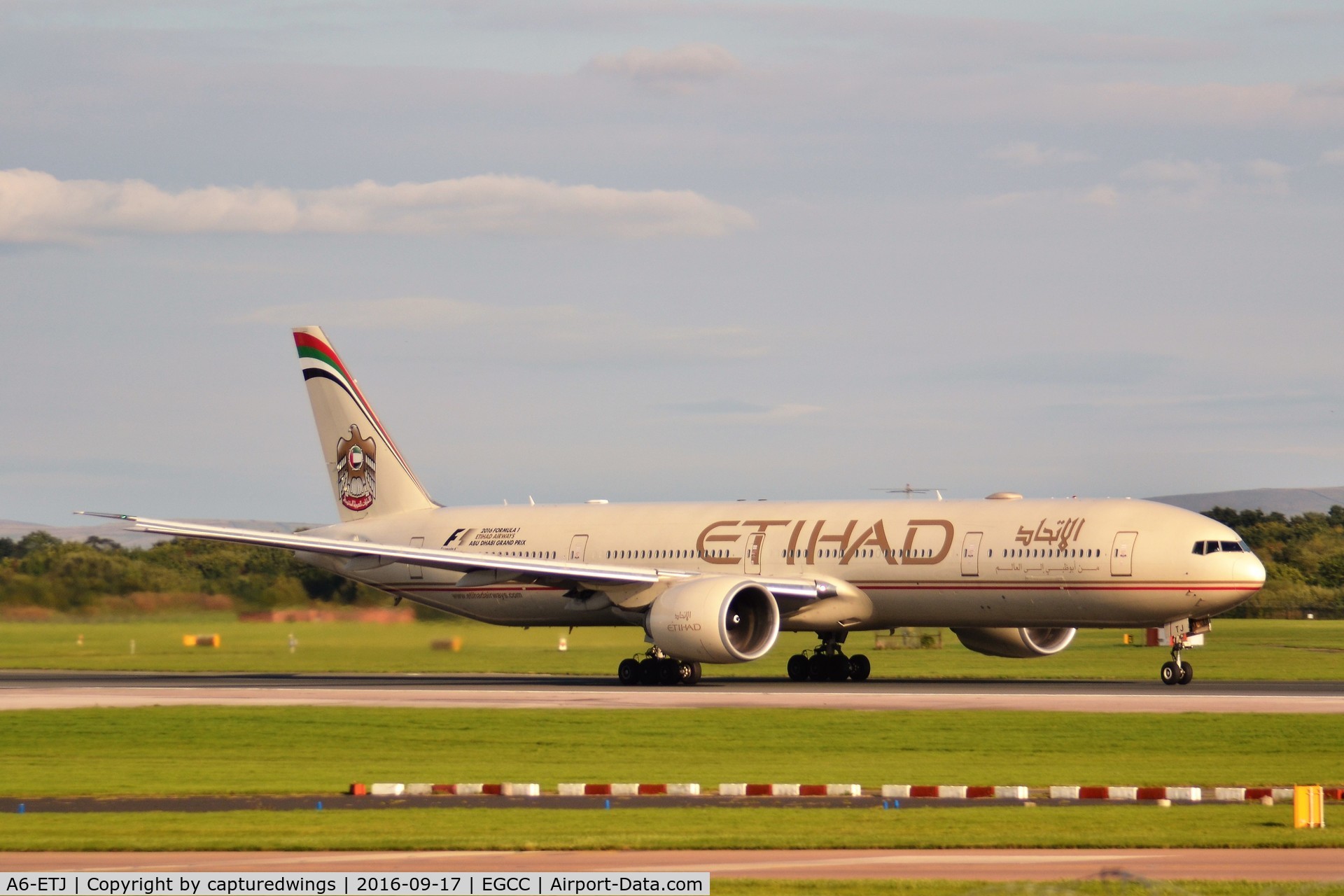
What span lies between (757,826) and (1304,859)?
513cm

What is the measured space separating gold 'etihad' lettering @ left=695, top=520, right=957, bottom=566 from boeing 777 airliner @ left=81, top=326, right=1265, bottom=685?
46mm

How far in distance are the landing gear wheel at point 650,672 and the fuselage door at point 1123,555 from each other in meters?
10.9

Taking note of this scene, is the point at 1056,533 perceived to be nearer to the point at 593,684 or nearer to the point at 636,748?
the point at 593,684

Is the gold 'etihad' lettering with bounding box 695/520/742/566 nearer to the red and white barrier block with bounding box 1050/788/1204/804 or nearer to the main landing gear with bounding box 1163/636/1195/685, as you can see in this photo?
the main landing gear with bounding box 1163/636/1195/685

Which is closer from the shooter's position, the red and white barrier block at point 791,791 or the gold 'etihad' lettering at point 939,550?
the red and white barrier block at point 791,791

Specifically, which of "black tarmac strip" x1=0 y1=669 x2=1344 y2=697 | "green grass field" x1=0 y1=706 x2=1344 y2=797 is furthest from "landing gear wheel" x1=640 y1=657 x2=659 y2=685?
"green grass field" x1=0 y1=706 x2=1344 y2=797

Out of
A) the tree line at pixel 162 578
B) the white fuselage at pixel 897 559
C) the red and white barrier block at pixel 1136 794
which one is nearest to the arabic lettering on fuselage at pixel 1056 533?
the white fuselage at pixel 897 559

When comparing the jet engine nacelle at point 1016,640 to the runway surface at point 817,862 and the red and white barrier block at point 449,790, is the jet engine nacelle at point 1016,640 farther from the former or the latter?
the runway surface at point 817,862

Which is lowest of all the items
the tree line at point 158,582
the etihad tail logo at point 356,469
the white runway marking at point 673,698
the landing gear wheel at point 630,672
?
the white runway marking at point 673,698

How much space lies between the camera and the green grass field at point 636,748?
23719mm

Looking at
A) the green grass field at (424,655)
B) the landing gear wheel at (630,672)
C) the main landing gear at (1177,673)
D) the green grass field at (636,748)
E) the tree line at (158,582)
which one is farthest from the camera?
the tree line at (158,582)

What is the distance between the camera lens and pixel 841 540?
4538 centimetres

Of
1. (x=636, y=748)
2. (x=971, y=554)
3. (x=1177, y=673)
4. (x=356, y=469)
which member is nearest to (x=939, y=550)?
(x=971, y=554)

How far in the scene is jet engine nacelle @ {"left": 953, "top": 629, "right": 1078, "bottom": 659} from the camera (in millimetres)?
47594
